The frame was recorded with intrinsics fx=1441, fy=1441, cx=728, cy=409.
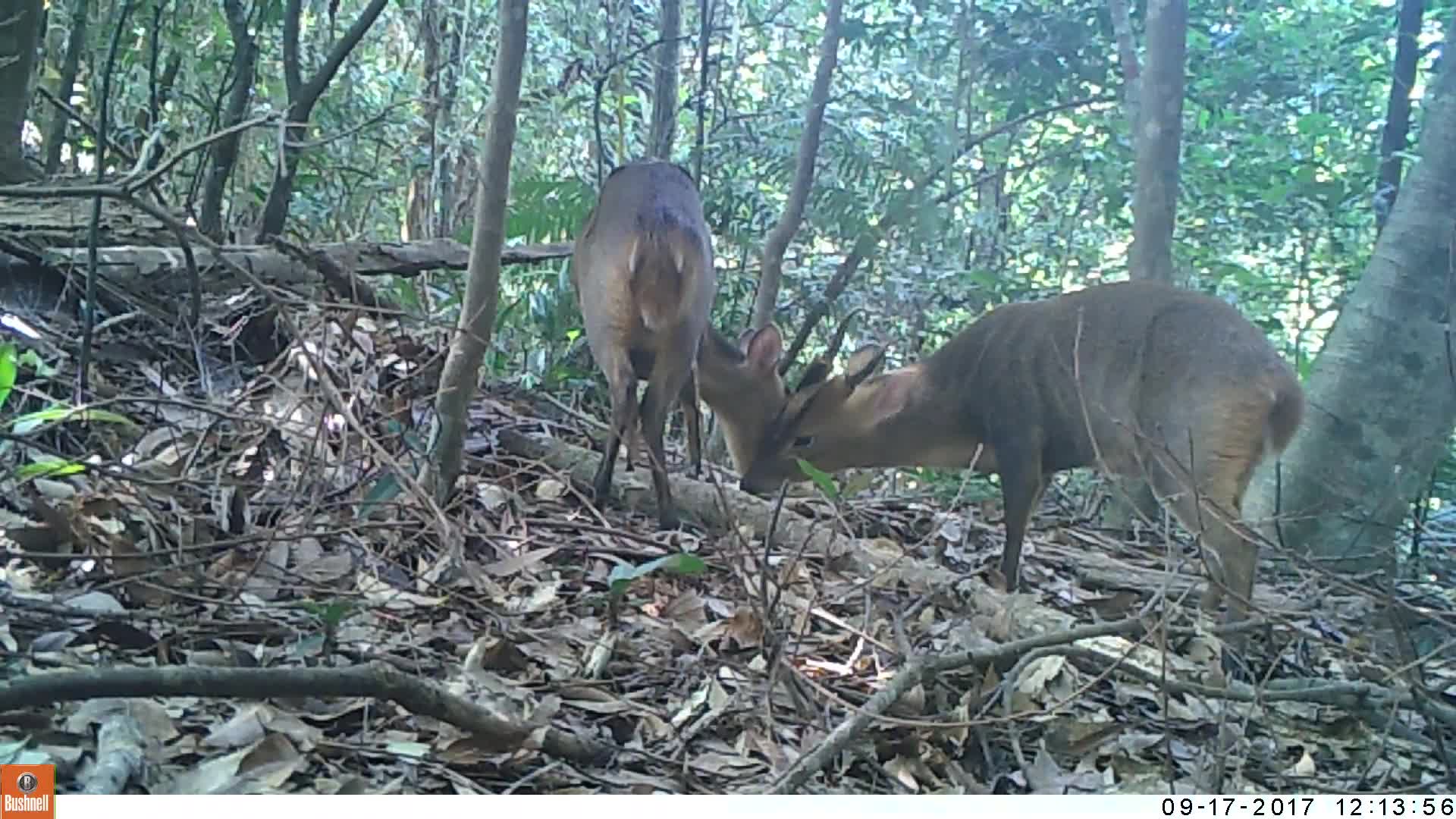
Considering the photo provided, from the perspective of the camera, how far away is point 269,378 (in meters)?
2.32

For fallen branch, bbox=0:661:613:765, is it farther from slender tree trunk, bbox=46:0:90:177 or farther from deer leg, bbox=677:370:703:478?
slender tree trunk, bbox=46:0:90:177

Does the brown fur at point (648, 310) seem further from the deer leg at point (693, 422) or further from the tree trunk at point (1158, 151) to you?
the tree trunk at point (1158, 151)

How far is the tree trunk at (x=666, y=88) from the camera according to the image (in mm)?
4031

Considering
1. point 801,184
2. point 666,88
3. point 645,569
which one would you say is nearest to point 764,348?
point 801,184

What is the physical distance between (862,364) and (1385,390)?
1081 millimetres

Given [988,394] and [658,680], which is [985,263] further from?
[658,680]

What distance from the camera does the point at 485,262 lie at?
94.3 inches

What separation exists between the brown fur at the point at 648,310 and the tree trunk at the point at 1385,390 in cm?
124

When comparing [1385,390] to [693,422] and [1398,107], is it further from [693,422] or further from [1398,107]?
[693,422]

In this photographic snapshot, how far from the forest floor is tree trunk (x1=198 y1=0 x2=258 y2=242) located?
73 centimetres

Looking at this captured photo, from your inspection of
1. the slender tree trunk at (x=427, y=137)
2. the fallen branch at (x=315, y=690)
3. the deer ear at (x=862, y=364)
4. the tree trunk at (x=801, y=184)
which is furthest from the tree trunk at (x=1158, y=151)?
the fallen branch at (x=315, y=690)

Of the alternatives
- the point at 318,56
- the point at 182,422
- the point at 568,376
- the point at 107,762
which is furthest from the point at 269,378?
the point at 318,56

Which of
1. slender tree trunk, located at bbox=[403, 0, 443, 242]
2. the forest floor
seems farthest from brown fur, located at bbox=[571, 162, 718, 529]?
slender tree trunk, located at bbox=[403, 0, 443, 242]

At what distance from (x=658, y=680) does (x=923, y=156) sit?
240 centimetres
